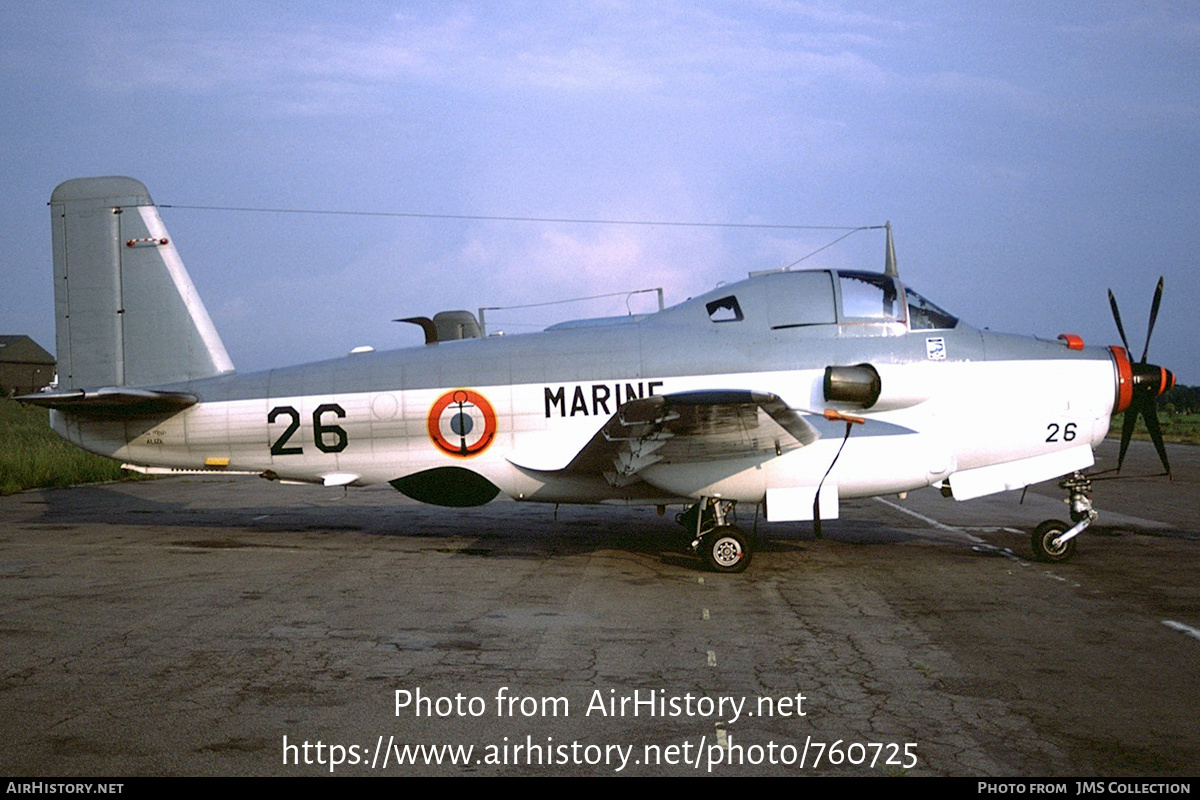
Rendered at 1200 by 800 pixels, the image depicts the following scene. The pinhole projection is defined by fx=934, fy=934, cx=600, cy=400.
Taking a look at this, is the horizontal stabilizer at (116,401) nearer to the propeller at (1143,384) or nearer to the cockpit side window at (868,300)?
the cockpit side window at (868,300)

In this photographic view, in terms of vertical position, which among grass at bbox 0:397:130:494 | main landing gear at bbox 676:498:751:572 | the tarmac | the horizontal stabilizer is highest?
the horizontal stabilizer

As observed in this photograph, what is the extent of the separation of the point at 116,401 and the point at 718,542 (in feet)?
25.9

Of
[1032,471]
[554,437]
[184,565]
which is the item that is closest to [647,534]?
[554,437]

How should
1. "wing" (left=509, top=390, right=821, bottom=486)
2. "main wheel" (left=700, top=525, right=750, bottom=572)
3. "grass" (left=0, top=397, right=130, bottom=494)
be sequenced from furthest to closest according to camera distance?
"grass" (left=0, top=397, right=130, bottom=494) < "main wheel" (left=700, top=525, right=750, bottom=572) < "wing" (left=509, top=390, right=821, bottom=486)

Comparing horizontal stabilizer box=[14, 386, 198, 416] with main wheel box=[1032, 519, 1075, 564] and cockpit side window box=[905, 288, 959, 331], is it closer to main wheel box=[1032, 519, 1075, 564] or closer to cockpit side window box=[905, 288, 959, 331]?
cockpit side window box=[905, 288, 959, 331]

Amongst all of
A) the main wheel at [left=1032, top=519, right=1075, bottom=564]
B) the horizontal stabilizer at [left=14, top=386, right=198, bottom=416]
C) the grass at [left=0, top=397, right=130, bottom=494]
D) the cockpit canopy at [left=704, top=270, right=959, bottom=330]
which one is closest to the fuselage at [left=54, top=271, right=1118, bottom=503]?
the cockpit canopy at [left=704, top=270, right=959, bottom=330]

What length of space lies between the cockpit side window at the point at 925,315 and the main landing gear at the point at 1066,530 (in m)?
2.44

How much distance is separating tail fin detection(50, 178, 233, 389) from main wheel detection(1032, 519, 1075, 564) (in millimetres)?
10867

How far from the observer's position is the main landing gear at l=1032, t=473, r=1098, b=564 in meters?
11.3

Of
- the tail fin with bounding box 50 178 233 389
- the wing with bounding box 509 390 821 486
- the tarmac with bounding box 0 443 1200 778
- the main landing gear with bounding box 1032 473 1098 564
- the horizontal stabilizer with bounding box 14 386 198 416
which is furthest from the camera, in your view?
the tail fin with bounding box 50 178 233 389

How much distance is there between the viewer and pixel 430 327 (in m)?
13.2

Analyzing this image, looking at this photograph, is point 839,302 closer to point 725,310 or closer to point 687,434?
point 725,310
